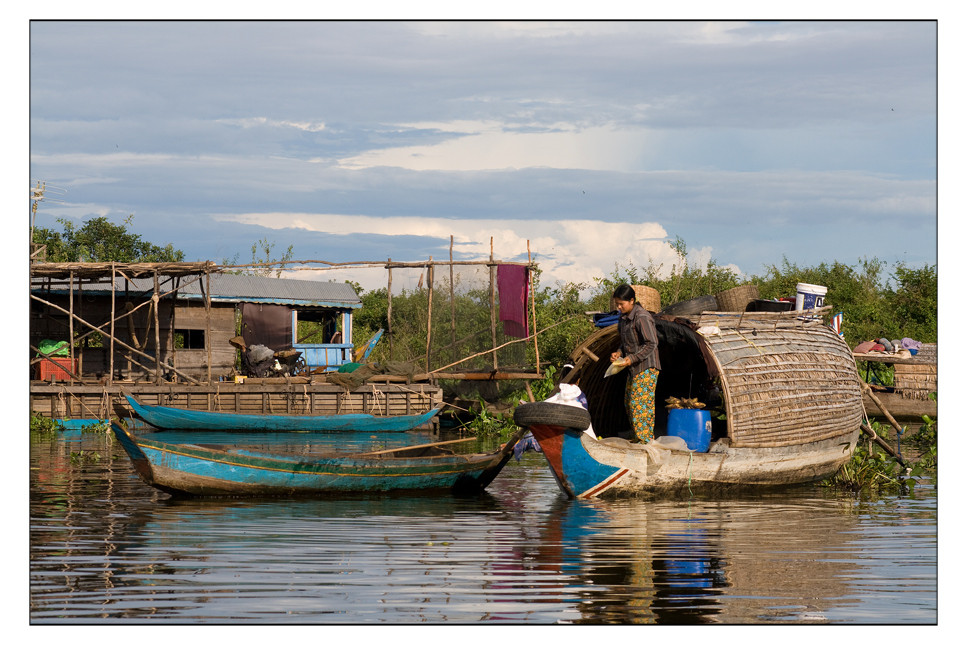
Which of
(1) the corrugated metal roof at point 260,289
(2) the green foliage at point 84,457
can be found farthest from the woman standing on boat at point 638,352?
(1) the corrugated metal roof at point 260,289

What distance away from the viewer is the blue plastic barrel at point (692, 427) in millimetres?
9883

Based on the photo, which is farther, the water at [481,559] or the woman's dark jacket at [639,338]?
the woman's dark jacket at [639,338]

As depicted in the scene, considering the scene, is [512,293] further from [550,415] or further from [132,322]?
[550,415]

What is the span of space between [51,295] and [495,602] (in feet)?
63.8

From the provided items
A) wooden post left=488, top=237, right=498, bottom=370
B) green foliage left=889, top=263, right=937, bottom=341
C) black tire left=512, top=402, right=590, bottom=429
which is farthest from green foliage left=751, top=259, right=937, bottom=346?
black tire left=512, top=402, right=590, bottom=429

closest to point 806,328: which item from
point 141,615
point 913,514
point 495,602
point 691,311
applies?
point 691,311

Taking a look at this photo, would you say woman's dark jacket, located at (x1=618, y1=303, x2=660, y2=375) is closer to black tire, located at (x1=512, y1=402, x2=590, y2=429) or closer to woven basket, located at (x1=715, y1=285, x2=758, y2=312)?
black tire, located at (x1=512, y1=402, x2=590, y2=429)

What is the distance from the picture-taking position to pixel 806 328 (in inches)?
436

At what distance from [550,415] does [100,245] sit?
2717 centimetres

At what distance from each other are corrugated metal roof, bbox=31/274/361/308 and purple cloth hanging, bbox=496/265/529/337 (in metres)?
7.47

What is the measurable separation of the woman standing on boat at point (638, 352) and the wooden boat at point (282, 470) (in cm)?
127

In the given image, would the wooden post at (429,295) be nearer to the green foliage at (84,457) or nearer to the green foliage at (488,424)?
the green foliage at (488,424)

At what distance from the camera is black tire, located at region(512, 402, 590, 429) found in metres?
8.97

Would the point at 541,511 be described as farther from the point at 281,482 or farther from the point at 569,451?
the point at 281,482
